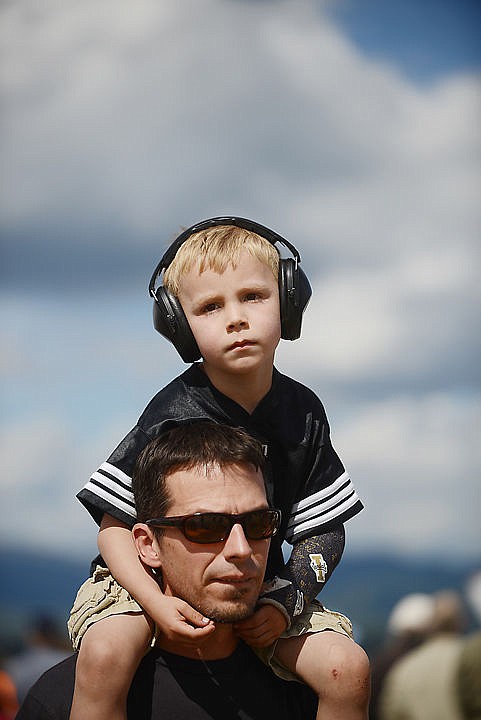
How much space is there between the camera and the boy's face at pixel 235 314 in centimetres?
345

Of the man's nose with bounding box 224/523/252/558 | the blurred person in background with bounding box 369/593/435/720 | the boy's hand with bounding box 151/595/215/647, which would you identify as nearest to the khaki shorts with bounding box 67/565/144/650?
the boy's hand with bounding box 151/595/215/647

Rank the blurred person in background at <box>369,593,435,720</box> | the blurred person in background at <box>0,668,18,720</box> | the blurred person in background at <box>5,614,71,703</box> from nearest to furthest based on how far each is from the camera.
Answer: the blurred person in background at <box>369,593,435,720</box>
the blurred person in background at <box>0,668,18,720</box>
the blurred person in background at <box>5,614,71,703</box>

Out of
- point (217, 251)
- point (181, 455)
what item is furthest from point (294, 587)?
point (217, 251)

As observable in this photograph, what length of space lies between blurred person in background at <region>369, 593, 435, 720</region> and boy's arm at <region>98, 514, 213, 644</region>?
11.4 ft

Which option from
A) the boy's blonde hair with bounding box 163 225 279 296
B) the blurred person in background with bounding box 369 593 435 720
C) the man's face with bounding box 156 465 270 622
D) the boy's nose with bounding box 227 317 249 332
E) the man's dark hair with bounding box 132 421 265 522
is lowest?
the blurred person in background with bounding box 369 593 435 720

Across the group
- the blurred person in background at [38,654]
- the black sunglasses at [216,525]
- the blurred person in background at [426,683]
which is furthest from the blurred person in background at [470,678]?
the blurred person in background at [38,654]

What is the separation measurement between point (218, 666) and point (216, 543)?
0.44m

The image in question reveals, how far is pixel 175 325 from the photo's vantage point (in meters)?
3.58

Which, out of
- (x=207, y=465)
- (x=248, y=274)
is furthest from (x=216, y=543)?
(x=248, y=274)

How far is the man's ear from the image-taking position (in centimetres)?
345

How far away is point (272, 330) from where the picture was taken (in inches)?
138

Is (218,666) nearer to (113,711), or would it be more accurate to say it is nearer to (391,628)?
(113,711)

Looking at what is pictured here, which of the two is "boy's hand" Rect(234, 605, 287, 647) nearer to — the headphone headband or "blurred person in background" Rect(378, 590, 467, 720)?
the headphone headband

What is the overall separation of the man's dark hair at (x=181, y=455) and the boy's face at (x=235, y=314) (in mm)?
197
